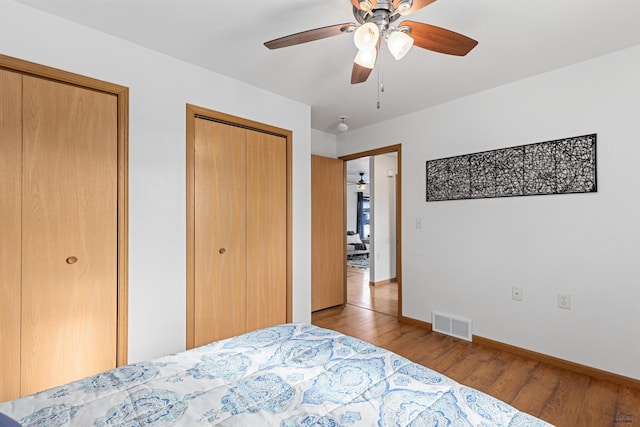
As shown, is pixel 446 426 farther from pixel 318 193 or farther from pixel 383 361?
pixel 318 193

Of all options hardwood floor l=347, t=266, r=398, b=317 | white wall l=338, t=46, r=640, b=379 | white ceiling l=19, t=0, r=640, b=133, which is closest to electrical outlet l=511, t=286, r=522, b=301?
white wall l=338, t=46, r=640, b=379

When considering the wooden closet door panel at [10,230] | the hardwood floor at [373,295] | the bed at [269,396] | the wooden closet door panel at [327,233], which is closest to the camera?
the bed at [269,396]

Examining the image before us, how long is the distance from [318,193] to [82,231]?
2.65m

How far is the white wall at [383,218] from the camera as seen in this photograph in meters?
5.47

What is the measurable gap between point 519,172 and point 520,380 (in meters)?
1.68

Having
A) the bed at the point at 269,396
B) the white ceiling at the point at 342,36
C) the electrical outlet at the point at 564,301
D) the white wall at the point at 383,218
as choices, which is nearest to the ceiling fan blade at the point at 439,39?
the white ceiling at the point at 342,36

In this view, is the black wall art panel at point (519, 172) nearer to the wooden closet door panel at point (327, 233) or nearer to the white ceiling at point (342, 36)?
the white ceiling at point (342, 36)

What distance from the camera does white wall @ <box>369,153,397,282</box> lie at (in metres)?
5.47

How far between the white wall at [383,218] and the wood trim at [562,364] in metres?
2.61

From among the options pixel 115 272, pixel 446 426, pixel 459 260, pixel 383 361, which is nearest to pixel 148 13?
pixel 115 272

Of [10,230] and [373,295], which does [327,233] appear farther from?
[10,230]

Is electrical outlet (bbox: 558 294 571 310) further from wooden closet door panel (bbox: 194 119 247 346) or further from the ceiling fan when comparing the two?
wooden closet door panel (bbox: 194 119 247 346)

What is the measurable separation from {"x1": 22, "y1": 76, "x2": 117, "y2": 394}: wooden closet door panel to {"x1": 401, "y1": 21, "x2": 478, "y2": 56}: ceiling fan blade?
199 cm

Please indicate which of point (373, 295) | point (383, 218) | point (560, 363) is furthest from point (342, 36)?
point (383, 218)
